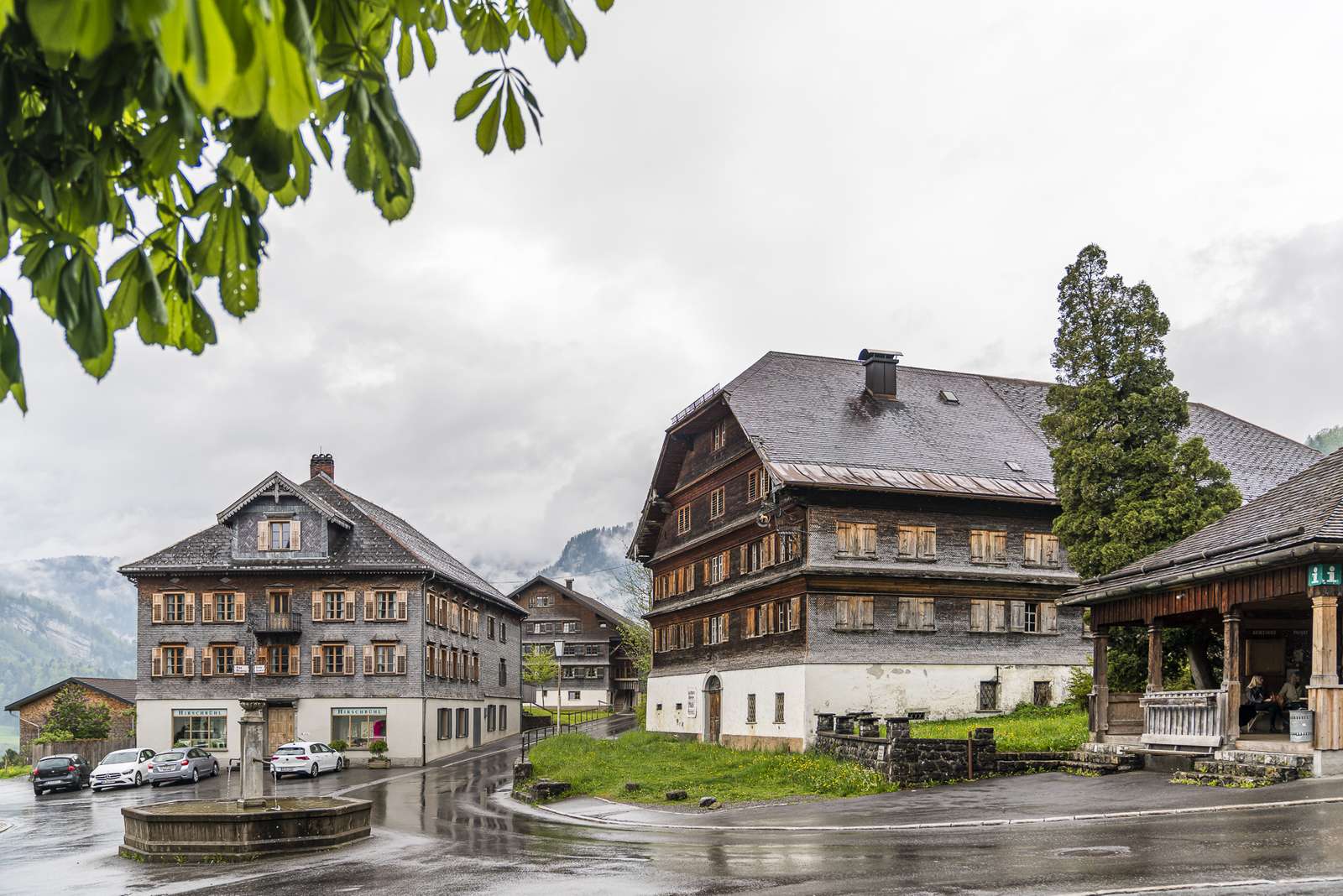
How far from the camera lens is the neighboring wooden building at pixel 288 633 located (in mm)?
58812

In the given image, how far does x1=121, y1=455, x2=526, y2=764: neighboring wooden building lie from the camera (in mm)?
58812

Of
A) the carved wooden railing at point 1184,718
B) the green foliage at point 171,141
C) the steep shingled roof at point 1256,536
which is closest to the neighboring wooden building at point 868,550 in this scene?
the steep shingled roof at point 1256,536

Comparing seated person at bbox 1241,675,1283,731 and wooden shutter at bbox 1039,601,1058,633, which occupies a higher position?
wooden shutter at bbox 1039,601,1058,633

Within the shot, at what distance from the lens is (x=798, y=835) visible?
22.3 m

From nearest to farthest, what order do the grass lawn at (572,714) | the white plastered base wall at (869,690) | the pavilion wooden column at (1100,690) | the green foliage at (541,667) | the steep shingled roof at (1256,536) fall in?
1. the steep shingled roof at (1256,536)
2. the pavilion wooden column at (1100,690)
3. the white plastered base wall at (869,690)
4. the grass lawn at (572,714)
5. the green foliage at (541,667)

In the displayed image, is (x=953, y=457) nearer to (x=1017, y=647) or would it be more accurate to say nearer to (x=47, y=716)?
(x=1017, y=647)

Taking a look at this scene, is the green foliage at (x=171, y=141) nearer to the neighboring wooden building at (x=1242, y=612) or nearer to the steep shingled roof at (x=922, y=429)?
the neighboring wooden building at (x=1242, y=612)

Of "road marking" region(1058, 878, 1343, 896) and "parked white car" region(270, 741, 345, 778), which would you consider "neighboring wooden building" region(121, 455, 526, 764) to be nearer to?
"parked white car" region(270, 741, 345, 778)

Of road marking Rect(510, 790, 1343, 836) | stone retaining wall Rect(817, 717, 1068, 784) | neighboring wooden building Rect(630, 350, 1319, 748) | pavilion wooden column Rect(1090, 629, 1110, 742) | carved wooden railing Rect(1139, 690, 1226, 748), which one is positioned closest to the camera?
road marking Rect(510, 790, 1343, 836)

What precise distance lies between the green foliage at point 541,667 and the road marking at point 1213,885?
93.7 meters

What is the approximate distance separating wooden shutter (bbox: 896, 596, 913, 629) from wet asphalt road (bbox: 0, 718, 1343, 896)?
16.6 m

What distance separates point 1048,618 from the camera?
45344 mm

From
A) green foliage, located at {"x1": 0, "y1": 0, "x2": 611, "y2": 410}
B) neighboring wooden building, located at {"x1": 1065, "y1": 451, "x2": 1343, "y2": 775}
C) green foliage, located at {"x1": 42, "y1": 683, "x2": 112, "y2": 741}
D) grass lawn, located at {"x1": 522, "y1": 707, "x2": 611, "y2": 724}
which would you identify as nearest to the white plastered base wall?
neighboring wooden building, located at {"x1": 1065, "y1": 451, "x2": 1343, "y2": 775}

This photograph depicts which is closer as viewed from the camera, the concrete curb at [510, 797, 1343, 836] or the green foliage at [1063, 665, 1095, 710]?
the concrete curb at [510, 797, 1343, 836]
